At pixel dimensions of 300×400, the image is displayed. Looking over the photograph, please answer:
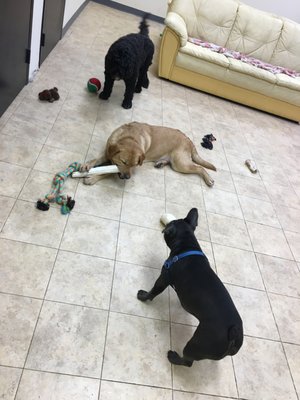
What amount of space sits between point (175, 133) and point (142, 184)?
690mm

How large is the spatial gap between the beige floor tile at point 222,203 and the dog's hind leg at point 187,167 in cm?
13

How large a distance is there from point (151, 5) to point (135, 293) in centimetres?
738

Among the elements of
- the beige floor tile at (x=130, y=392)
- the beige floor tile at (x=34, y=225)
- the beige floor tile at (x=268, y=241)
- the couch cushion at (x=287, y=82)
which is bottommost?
the beige floor tile at (x=268, y=241)

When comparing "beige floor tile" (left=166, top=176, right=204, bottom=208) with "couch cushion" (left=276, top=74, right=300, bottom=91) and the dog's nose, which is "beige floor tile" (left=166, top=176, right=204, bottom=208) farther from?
"couch cushion" (left=276, top=74, right=300, bottom=91)

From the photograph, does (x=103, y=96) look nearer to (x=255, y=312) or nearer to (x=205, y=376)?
(x=255, y=312)

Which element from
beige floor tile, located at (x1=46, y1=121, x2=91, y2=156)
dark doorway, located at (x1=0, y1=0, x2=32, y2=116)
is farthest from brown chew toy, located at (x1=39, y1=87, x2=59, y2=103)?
beige floor tile, located at (x1=46, y1=121, x2=91, y2=156)

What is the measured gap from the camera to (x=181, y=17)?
530 centimetres

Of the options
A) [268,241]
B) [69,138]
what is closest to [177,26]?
[69,138]

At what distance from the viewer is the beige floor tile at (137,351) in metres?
1.80

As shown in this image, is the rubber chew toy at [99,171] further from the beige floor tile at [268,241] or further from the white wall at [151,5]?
the white wall at [151,5]

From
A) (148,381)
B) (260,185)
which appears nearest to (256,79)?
(260,185)

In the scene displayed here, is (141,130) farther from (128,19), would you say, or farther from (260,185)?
(128,19)

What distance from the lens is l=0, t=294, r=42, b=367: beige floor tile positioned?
66.2 inches

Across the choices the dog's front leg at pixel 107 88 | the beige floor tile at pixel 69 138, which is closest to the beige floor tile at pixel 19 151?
the beige floor tile at pixel 69 138
